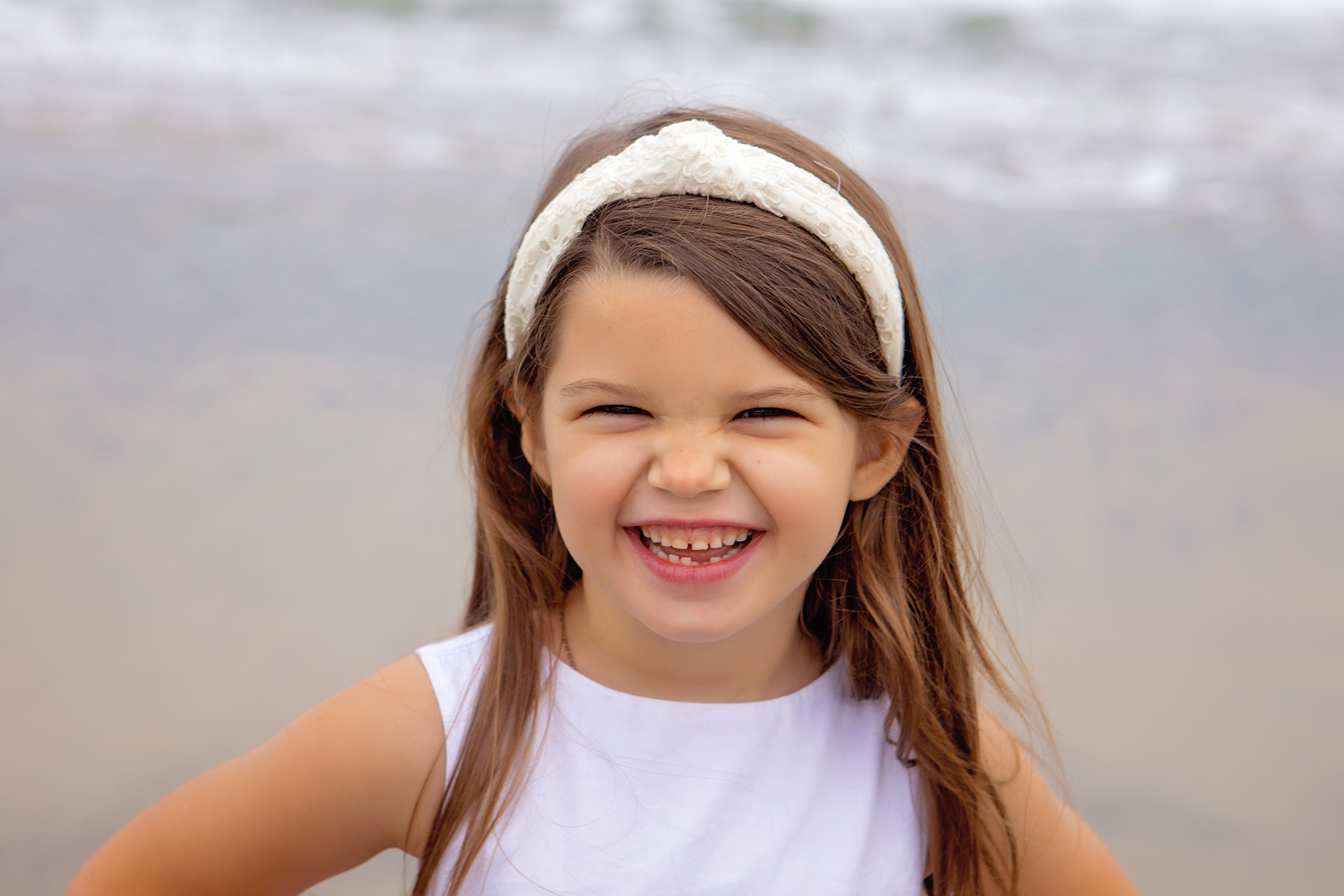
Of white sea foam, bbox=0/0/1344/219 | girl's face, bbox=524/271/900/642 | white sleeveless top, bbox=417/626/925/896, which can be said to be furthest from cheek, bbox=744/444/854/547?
white sea foam, bbox=0/0/1344/219

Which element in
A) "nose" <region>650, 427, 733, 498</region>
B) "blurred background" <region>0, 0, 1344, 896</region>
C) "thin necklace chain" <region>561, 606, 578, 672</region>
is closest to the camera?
"nose" <region>650, 427, 733, 498</region>

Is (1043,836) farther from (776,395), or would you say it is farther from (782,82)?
(782,82)

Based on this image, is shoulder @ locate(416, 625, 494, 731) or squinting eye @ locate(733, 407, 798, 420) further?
shoulder @ locate(416, 625, 494, 731)

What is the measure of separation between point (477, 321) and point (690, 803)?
1.10 meters

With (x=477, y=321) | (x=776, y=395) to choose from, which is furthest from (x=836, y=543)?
(x=477, y=321)

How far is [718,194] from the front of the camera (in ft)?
4.52

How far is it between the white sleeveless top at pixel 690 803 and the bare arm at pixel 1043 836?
0.15 metres

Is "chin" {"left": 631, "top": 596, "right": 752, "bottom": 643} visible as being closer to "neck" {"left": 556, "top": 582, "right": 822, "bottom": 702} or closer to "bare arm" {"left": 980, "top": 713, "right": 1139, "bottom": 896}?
"neck" {"left": 556, "top": 582, "right": 822, "bottom": 702}

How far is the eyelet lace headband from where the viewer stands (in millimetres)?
1373

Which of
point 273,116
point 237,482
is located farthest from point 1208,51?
point 237,482

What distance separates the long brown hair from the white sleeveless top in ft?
0.12

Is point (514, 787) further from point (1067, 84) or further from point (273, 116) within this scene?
point (1067, 84)

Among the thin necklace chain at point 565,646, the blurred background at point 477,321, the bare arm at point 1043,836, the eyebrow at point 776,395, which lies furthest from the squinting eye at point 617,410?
the blurred background at point 477,321

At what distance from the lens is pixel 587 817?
1.45 metres
